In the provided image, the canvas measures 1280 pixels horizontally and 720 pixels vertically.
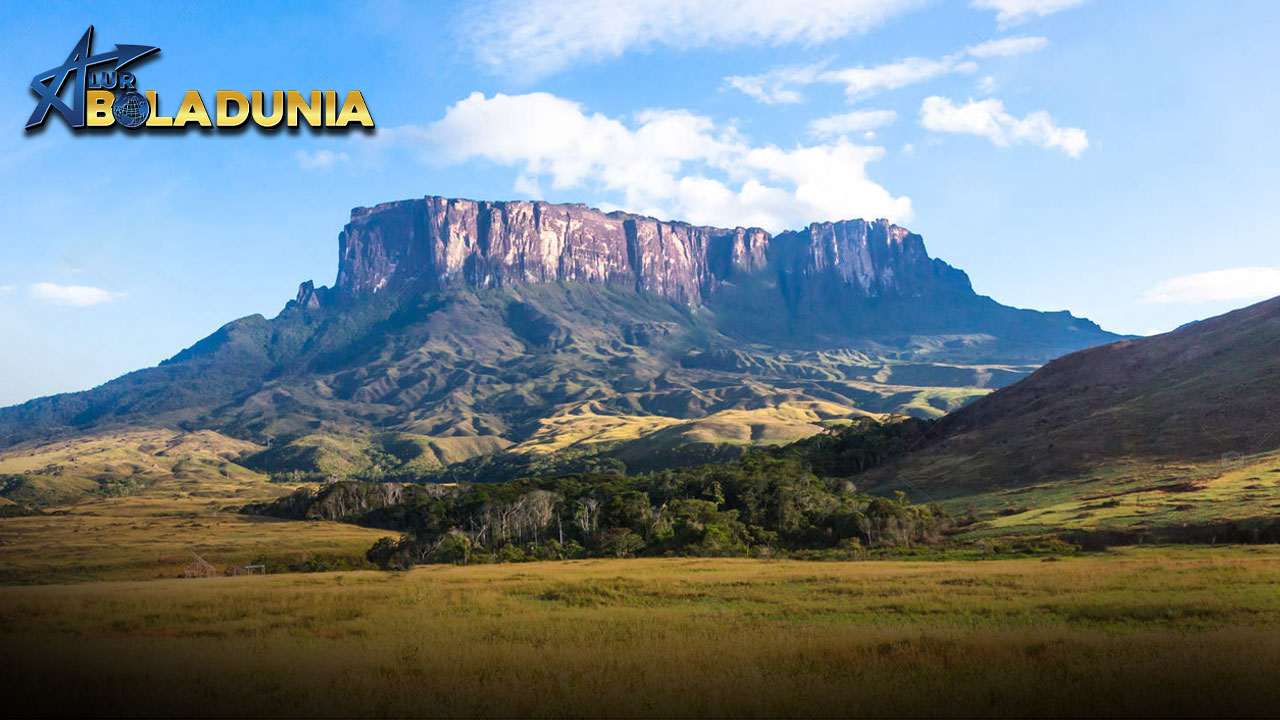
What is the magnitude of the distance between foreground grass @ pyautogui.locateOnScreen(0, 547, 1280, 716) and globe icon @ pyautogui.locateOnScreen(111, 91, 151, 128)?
16868 mm

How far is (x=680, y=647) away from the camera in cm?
2109

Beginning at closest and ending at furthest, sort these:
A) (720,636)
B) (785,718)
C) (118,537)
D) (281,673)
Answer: (785,718) → (281,673) → (720,636) → (118,537)

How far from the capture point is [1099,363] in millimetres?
135750

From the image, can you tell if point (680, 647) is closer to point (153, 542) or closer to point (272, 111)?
point (272, 111)

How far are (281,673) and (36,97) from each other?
20.4 meters

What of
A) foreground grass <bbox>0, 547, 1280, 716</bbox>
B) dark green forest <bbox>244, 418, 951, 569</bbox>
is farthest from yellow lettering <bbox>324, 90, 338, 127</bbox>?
dark green forest <bbox>244, 418, 951, 569</bbox>

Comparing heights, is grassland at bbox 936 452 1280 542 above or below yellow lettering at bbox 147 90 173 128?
below

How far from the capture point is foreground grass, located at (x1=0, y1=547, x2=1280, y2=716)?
15477 mm

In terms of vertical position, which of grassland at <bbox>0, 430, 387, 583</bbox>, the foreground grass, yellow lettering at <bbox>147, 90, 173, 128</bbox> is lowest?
grassland at <bbox>0, 430, 387, 583</bbox>

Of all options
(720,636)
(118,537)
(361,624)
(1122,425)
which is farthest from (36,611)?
(1122,425)

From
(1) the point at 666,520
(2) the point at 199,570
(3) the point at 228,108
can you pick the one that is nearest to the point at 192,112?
(3) the point at 228,108

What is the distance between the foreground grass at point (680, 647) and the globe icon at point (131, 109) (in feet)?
55.3

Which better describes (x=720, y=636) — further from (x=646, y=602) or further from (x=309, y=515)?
(x=309, y=515)

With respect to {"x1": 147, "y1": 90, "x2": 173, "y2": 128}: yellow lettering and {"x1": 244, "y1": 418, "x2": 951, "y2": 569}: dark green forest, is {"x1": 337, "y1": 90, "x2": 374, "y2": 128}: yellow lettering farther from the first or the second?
{"x1": 244, "y1": 418, "x2": 951, "y2": 569}: dark green forest
